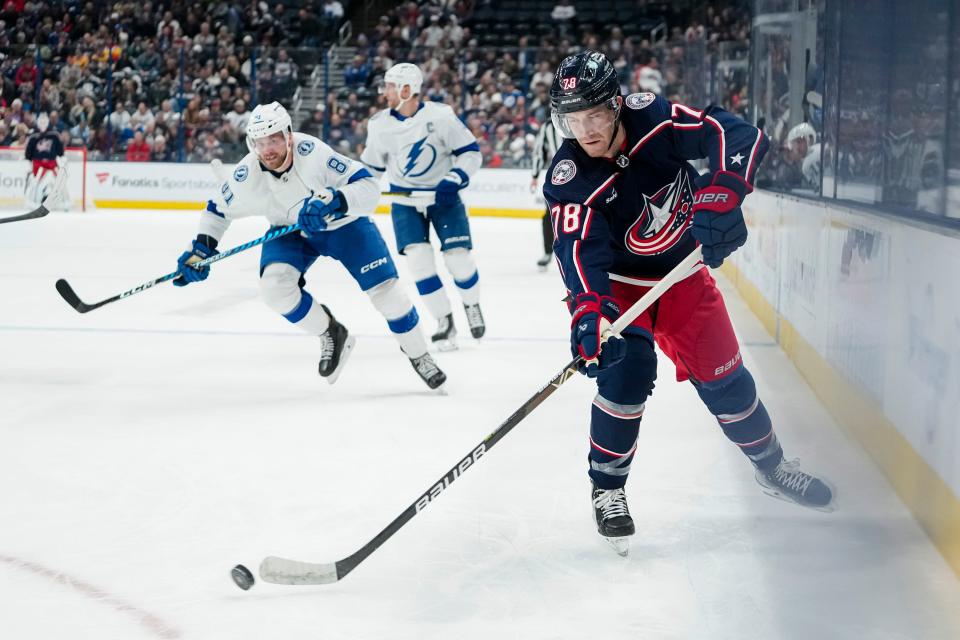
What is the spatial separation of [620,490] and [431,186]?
8.65 feet

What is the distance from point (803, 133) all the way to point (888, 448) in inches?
93.1

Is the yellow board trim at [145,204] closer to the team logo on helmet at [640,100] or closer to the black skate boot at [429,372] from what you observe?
the black skate boot at [429,372]

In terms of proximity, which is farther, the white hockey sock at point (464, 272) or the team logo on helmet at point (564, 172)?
the white hockey sock at point (464, 272)

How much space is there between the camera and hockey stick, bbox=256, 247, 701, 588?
2.09m

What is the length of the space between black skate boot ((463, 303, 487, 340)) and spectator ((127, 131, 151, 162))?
9.36m

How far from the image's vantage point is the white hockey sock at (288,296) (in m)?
3.82

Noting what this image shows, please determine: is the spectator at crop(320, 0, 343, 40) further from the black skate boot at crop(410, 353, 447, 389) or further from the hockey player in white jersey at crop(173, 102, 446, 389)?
the black skate boot at crop(410, 353, 447, 389)

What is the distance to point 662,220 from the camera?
2.34 m

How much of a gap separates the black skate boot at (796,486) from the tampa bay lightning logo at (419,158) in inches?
101

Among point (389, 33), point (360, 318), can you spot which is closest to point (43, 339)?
point (360, 318)

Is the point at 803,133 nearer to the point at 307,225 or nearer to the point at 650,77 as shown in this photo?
the point at 307,225

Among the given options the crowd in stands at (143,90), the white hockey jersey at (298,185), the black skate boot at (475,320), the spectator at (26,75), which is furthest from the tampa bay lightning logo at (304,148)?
the spectator at (26,75)

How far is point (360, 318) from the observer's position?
5672 millimetres

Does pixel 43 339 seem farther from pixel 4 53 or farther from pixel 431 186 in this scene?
pixel 4 53
